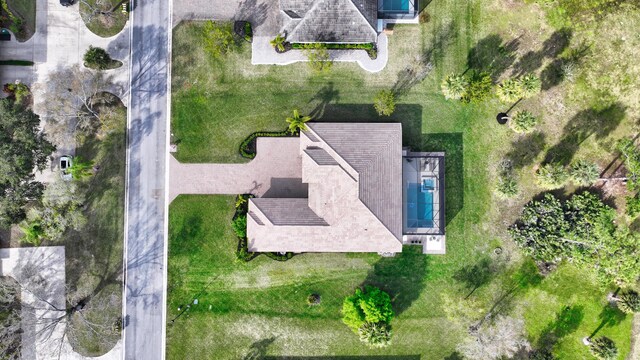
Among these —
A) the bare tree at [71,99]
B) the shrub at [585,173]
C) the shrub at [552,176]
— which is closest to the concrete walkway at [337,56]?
the bare tree at [71,99]

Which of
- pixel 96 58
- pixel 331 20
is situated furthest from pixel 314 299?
pixel 96 58

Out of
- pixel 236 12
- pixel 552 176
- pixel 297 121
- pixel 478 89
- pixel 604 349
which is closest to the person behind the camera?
pixel 552 176

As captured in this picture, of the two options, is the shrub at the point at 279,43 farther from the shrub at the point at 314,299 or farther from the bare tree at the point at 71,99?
the shrub at the point at 314,299

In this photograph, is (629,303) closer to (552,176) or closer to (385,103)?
(552,176)

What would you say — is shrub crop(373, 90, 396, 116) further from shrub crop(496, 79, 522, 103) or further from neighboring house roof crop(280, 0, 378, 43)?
shrub crop(496, 79, 522, 103)

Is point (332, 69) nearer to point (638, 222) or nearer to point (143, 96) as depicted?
point (143, 96)
